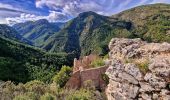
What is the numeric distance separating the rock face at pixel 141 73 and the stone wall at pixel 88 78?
13.9m

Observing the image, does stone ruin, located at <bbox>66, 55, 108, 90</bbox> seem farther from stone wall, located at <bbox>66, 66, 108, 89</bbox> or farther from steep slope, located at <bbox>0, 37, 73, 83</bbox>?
steep slope, located at <bbox>0, 37, 73, 83</bbox>

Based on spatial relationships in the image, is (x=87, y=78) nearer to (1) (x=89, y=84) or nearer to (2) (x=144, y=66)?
(1) (x=89, y=84)

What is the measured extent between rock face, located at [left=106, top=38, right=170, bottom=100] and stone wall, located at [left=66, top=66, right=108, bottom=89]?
13.9 m

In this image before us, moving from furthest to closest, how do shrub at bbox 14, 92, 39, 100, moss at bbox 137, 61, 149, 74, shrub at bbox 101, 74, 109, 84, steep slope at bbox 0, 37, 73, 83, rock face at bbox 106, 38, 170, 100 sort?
steep slope at bbox 0, 37, 73, 83 → shrub at bbox 14, 92, 39, 100 → shrub at bbox 101, 74, 109, 84 → moss at bbox 137, 61, 149, 74 → rock face at bbox 106, 38, 170, 100

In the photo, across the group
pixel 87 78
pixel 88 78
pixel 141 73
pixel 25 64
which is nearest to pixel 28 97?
pixel 87 78

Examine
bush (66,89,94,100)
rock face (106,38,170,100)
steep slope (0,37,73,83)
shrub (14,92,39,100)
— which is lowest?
steep slope (0,37,73,83)

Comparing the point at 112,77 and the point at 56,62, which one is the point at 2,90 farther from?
the point at 56,62

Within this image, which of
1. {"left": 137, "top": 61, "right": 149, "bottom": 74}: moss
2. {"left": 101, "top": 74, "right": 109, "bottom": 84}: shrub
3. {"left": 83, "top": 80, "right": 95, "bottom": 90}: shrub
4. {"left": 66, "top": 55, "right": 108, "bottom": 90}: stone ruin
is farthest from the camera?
{"left": 66, "top": 55, "right": 108, "bottom": 90}: stone ruin

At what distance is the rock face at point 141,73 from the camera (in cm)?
2952

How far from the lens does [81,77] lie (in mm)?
53625

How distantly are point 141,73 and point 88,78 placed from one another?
21.8 m

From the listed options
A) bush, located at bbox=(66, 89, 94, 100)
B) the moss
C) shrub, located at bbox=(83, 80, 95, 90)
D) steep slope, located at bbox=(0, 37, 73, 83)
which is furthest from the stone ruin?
steep slope, located at bbox=(0, 37, 73, 83)

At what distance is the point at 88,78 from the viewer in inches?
2082

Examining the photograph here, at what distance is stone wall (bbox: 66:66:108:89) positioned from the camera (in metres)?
51.9
